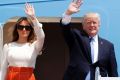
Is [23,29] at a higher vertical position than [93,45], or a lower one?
higher

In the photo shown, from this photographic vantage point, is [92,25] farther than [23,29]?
No

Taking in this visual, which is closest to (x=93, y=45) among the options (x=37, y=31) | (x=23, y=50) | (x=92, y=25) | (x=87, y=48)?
(x=87, y=48)

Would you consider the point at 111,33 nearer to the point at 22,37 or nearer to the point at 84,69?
the point at 84,69

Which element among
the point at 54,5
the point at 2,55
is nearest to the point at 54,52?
the point at 54,5

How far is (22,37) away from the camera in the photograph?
4027 mm

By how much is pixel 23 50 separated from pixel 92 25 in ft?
2.30

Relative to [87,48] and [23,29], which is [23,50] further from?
[87,48]

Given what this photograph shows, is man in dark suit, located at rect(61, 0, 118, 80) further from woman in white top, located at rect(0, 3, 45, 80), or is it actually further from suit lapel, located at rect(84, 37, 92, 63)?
woman in white top, located at rect(0, 3, 45, 80)

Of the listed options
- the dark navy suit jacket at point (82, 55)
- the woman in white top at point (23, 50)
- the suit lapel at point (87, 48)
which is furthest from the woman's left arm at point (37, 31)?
the suit lapel at point (87, 48)

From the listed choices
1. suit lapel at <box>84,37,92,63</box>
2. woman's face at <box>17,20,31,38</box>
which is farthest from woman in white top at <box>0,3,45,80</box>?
suit lapel at <box>84,37,92,63</box>

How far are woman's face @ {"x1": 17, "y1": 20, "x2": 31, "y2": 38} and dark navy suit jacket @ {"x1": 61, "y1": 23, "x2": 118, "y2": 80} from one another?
36cm

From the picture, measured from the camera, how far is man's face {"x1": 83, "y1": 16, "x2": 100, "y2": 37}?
390 centimetres

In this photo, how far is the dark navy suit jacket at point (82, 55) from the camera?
3.94 m

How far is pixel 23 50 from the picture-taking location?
13.0ft
